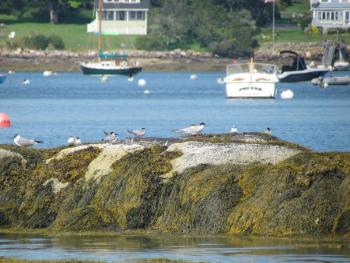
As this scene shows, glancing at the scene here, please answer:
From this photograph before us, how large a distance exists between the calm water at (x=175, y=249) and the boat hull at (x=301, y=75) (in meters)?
87.2

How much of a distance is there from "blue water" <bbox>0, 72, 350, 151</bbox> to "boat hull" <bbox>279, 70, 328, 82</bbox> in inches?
27.6

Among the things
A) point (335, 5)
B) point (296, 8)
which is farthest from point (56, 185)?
point (296, 8)

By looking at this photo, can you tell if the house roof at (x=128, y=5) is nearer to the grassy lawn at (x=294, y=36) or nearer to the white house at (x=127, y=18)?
the white house at (x=127, y=18)

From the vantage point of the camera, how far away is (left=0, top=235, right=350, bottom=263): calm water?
58.6ft

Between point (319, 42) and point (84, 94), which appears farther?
point (319, 42)

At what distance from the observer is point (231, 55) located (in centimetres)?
13812

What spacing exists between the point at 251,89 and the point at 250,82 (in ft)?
1.32

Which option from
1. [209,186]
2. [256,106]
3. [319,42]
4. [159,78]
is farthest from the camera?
[319,42]

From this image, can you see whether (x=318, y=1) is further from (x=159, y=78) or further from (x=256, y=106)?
(x=256, y=106)

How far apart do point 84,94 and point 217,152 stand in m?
69.9

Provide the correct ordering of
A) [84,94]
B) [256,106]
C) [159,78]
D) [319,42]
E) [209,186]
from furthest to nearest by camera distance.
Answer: [319,42] < [159,78] < [84,94] < [256,106] < [209,186]

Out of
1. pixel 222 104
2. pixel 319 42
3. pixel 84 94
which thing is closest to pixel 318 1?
pixel 319 42

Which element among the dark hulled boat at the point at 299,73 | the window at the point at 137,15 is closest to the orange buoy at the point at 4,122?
the dark hulled boat at the point at 299,73

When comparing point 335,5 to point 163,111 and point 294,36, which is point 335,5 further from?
point 163,111
